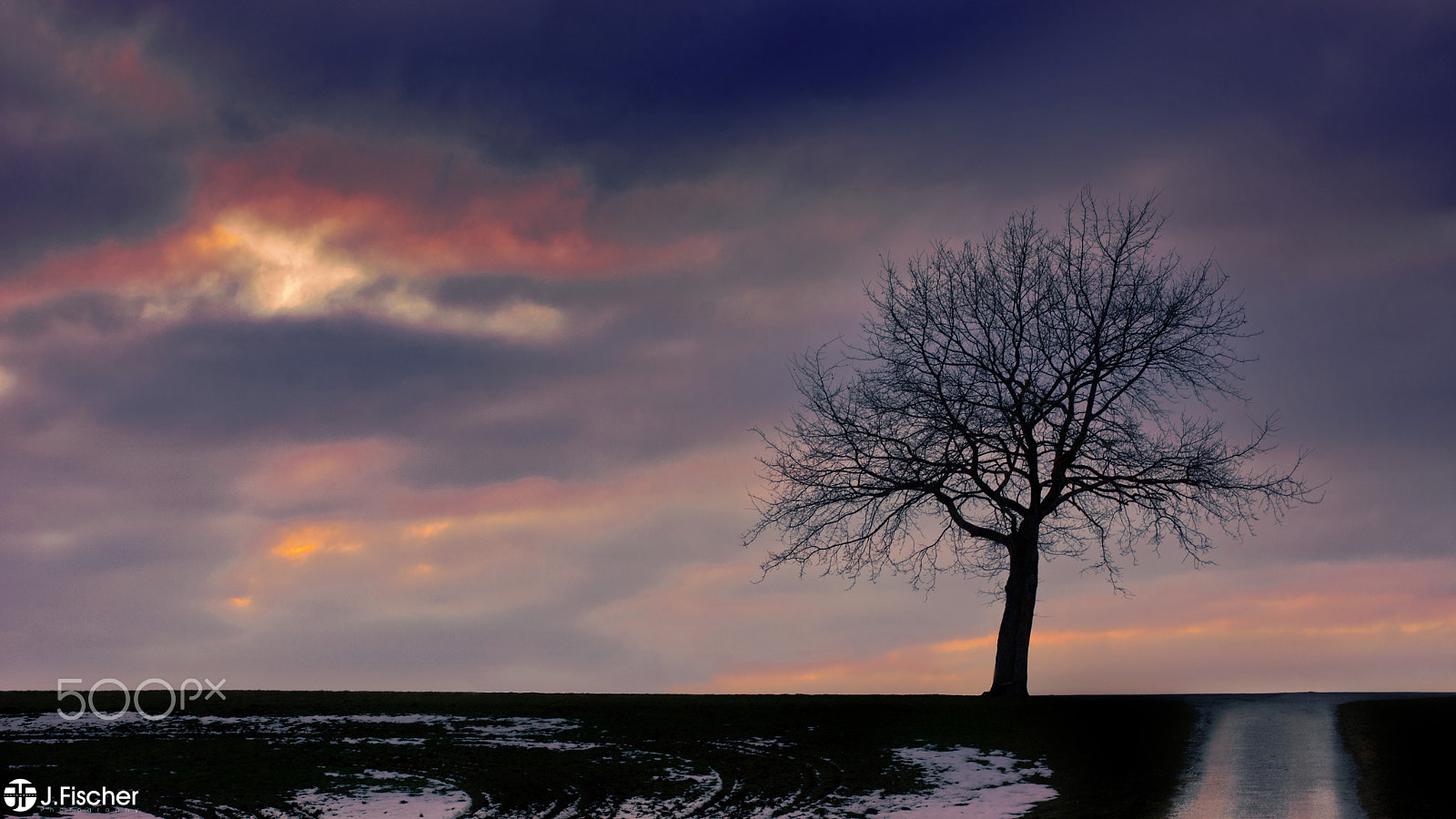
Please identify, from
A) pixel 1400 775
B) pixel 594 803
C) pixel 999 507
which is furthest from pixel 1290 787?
pixel 999 507

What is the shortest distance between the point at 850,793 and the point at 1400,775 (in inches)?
280

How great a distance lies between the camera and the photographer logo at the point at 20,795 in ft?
45.7

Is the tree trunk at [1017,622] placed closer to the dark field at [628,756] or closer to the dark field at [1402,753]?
the dark field at [628,756]

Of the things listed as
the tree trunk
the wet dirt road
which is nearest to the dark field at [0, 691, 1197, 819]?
the wet dirt road

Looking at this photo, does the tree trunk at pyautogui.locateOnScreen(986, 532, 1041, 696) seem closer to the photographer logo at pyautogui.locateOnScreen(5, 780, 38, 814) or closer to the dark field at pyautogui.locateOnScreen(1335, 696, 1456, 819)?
the dark field at pyautogui.locateOnScreen(1335, 696, 1456, 819)

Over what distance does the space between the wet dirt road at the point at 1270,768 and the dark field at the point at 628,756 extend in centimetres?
46

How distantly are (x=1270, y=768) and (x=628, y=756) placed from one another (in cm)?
938

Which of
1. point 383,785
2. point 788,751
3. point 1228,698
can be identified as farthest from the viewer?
point 1228,698

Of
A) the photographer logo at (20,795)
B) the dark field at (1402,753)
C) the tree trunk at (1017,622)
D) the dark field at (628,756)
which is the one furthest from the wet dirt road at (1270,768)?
the photographer logo at (20,795)

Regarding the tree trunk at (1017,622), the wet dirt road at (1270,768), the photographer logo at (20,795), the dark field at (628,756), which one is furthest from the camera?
the tree trunk at (1017,622)

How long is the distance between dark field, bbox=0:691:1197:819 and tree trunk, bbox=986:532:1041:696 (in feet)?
4.98

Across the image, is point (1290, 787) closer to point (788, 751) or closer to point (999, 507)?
point (788, 751)

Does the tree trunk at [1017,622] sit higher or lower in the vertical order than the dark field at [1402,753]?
higher

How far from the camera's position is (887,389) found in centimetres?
2544
